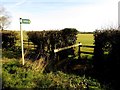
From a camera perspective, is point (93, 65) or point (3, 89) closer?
point (3, 89)

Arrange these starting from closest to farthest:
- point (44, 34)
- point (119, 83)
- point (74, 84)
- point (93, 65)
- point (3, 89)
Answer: point (3, 89) < point (74, 84) < point (119, 83) < point (93, 65) < point (44, 34)

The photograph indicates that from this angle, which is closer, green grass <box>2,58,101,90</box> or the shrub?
green grass <box>2,58,101,90</box>

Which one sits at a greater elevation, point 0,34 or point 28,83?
point 0,34

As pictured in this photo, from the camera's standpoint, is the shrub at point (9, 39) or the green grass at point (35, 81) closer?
the green grass at point (35, 81)

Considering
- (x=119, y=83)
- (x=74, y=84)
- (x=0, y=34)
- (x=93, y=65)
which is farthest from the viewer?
(x=0, y=34)

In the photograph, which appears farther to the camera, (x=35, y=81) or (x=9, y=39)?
(x=9, y=39)

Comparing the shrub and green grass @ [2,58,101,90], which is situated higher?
the shrub

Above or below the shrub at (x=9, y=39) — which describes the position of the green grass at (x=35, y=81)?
below

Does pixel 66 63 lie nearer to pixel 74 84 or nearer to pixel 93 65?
pixel 93 65

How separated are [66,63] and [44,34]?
413cm

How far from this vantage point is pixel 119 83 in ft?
35.4

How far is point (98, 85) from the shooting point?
10289mm

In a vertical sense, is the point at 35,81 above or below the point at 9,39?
below

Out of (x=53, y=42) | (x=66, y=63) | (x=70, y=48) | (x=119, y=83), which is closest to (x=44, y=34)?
(x=53, y=42)
